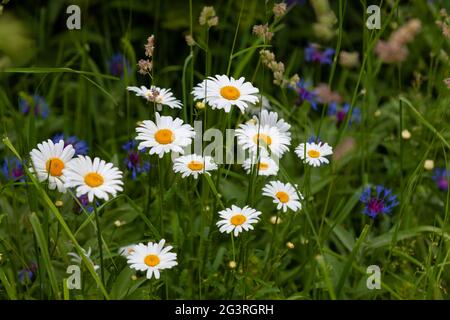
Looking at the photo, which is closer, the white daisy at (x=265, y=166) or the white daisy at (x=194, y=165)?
the white daisy at (x=194, y=165)

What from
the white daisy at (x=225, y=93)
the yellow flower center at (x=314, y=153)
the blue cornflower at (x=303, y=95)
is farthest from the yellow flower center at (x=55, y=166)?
the blue cornflower at (x=303, y=95)

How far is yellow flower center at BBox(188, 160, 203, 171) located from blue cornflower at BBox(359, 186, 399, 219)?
450 millimetres

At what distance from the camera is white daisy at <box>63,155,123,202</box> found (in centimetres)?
115

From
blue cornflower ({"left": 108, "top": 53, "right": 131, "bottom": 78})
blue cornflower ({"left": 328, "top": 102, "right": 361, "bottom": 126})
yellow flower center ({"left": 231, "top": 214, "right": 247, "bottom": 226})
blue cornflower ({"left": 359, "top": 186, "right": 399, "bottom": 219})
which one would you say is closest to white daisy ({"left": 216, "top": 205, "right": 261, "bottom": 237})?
yellow flower center ({"left": 231, "top": 214, "right": 247, "bottom": 226})

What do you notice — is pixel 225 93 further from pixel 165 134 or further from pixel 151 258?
pixel 151 258

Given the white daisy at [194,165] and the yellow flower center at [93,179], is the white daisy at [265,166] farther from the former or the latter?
the yellow flower center at [93,179]

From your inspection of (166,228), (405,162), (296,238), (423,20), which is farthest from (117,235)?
(423,20)

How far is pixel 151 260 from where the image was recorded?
4.11 feet

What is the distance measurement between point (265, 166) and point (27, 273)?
0.55m

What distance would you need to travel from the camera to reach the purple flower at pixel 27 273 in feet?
4.87

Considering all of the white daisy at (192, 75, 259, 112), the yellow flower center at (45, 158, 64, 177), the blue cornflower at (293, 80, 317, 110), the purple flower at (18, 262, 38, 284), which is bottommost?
the purple flower at (18, 262, 38, 284)

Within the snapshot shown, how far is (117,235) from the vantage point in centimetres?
161

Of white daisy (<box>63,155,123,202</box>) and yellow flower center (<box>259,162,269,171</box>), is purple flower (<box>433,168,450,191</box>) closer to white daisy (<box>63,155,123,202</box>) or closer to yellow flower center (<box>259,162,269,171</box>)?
yellow flower center (<box>259,162,269,171</box>)
